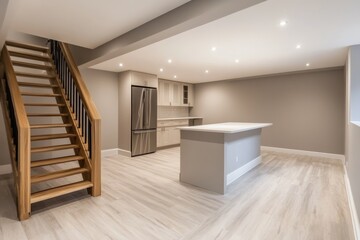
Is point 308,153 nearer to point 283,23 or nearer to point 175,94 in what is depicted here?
point 283,23

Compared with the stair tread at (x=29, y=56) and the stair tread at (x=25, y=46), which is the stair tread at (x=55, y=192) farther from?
the stair tread at (x=25, y=46)

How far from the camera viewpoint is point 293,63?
180 inches

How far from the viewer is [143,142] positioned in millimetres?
5633

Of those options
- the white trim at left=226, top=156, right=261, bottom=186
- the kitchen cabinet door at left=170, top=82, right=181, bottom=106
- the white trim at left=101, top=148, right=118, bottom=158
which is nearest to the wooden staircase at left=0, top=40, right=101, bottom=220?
the white trim at left=101, top=148, right=118, bottom=158

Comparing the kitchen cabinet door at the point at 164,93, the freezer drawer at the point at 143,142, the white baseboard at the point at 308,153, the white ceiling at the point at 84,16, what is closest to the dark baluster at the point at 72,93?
the white ceiling at the point at 84,16

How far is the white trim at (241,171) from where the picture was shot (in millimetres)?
3414

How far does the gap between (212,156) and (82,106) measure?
2.17 meters

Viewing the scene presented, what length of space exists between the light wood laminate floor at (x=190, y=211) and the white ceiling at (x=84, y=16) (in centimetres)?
225

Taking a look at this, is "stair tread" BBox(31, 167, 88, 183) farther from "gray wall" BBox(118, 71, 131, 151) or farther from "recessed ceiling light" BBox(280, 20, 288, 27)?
"recessed ceiling light" BBox(280, 20, 288, 27)

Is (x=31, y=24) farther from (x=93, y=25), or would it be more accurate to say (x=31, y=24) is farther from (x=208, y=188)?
(x=208, y=188)

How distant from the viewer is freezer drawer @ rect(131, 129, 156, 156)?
214 inches

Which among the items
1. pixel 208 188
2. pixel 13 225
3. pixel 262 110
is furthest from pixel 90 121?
pixel 262 110

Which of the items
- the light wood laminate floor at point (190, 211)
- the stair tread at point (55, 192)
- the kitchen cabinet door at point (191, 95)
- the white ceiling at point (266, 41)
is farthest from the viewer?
the kitchen cabinet door at point (191, 95)

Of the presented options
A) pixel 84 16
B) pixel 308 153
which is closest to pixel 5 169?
pixel 84 16
